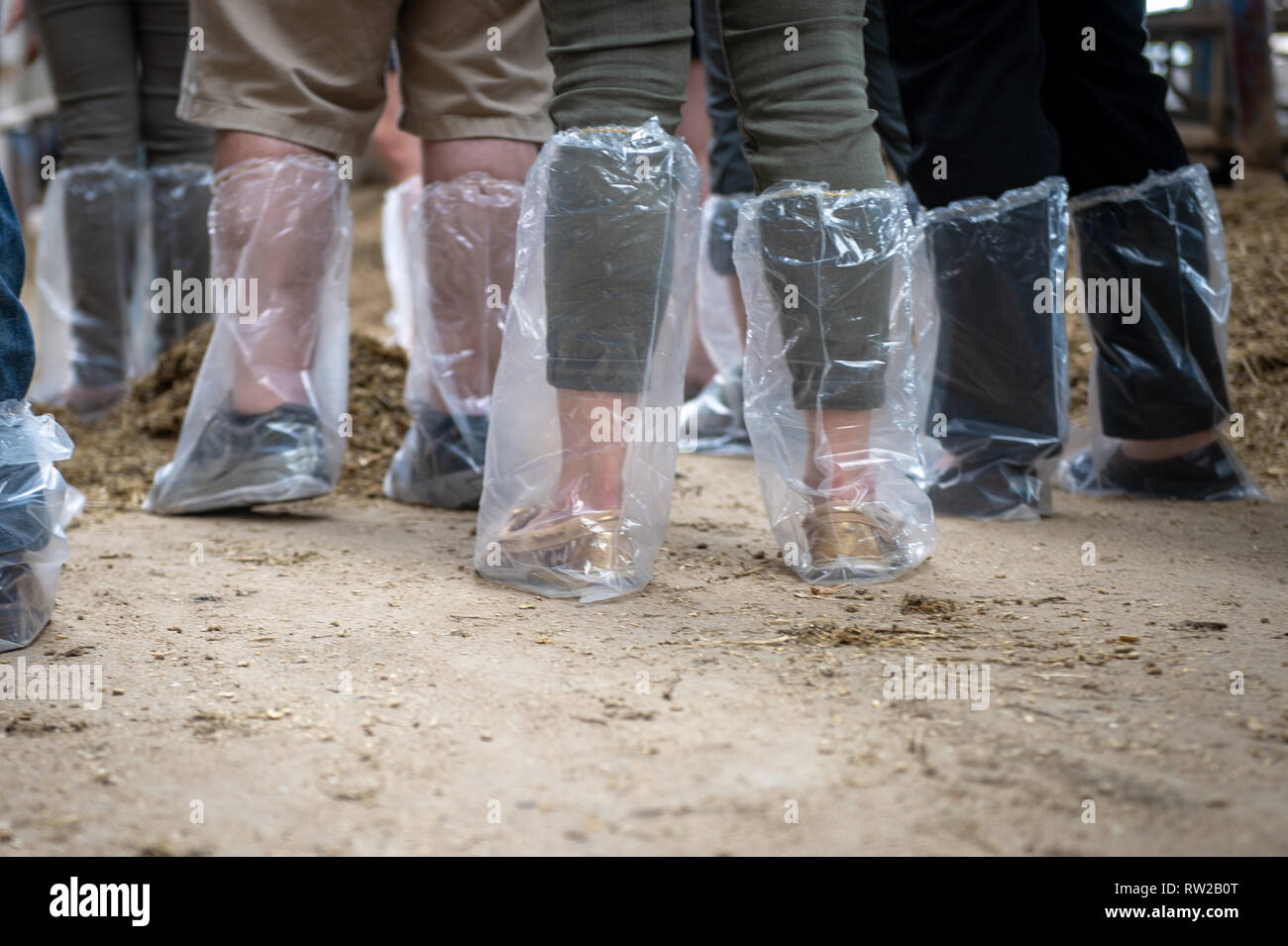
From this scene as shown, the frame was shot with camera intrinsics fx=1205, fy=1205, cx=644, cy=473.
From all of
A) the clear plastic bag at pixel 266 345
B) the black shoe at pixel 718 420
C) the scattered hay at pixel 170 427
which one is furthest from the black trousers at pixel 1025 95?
the scattered hay at pixel 170 427

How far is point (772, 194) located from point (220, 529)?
3.18 feet

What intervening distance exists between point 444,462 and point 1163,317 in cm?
115

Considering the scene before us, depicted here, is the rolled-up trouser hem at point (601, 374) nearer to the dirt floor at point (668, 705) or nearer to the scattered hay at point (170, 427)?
the dirt floor at point (668, 705)

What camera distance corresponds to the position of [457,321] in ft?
6.38

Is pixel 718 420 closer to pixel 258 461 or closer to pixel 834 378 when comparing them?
pixel 258 461

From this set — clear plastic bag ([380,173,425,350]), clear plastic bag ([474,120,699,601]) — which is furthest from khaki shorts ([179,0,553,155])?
clear plastic bag ([380,173,425,350])

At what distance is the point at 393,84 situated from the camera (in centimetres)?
314

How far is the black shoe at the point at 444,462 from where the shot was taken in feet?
6.40

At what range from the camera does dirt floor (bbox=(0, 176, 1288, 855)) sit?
2.64 ft

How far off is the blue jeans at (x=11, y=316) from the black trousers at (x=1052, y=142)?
1.17 metres

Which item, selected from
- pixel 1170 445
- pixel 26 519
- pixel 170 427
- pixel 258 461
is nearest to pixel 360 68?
pixel 258 461
